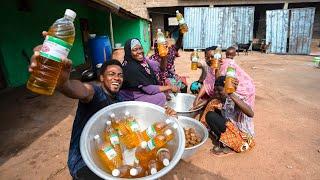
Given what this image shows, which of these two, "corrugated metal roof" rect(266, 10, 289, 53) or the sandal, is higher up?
"corrugated metal roof" rect(266, 10, 289, 53)

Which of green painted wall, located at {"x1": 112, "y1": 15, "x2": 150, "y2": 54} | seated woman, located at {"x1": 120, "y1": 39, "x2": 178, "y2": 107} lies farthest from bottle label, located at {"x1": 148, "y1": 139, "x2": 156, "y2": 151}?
green painted wall, located at {"x1": 112, "y1": 15, "x2": 150, "y2": 54}

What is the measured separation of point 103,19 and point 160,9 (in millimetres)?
6703

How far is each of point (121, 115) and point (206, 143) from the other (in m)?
2.06

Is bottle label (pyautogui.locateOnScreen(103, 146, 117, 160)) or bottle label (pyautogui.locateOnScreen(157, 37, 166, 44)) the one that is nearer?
bottle label (pyautogui.locateOnScreen(103, 146, 117, 160))

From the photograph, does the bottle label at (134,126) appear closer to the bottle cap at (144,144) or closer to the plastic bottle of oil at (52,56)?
the bottle cap at (144,144)

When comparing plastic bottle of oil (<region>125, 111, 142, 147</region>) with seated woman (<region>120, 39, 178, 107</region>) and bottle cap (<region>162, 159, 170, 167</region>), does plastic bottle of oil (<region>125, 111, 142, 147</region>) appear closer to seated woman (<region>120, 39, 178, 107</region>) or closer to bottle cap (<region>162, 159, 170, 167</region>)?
bottle cap (<region>162, 159, 170, 167</region>)

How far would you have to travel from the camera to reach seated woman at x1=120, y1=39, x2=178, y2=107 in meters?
3.26

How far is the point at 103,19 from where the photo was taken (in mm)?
12734

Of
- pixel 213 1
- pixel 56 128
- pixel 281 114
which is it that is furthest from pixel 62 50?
pixel 213 1

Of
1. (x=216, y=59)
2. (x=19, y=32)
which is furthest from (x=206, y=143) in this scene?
(x=19, y=32)

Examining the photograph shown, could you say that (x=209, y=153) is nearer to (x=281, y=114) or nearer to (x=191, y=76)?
(x=281, y=114)

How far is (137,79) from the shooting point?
3.27 metres

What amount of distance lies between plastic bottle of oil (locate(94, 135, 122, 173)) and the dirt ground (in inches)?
52.2

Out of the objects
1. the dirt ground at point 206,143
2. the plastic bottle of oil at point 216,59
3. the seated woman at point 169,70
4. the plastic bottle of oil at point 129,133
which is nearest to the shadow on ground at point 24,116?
the dirt ground at point 206,143
